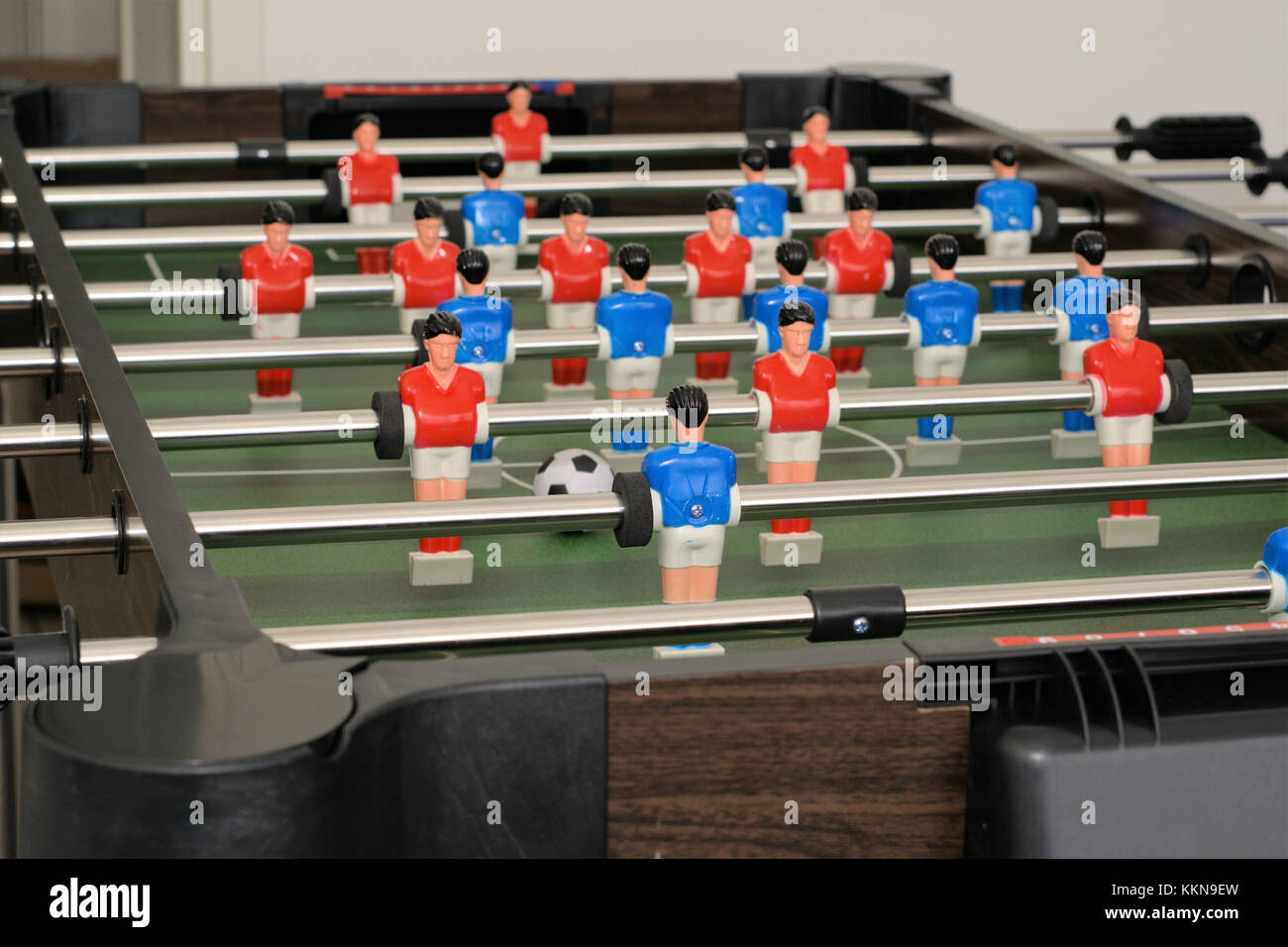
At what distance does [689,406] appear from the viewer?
99.0 inches

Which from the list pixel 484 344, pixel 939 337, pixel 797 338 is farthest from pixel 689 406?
pixel 939 337

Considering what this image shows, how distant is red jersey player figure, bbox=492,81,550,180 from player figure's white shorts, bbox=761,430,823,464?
203cm

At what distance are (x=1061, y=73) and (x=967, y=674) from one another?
22.3ft

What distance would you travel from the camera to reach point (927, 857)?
1.57 m

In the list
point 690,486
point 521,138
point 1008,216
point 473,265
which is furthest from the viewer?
point 521,138

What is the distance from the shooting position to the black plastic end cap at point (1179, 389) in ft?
10.0

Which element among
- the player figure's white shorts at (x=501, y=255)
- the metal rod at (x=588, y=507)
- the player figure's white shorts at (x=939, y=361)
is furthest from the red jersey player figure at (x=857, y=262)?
the metal rod at (x=588, y=507)

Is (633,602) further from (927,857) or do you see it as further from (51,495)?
(927,857)

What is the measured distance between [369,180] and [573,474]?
5.38ft

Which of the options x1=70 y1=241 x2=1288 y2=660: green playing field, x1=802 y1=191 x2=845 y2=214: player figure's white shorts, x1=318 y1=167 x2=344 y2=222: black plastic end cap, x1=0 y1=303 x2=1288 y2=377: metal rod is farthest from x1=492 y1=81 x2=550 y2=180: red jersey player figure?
x1=0 y1=303 x2=1288 y2=377: metal rod

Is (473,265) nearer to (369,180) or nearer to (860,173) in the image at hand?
(369,180)

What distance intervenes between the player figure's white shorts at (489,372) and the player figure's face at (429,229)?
48 centimetres

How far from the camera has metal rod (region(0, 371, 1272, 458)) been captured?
8.13 ft
